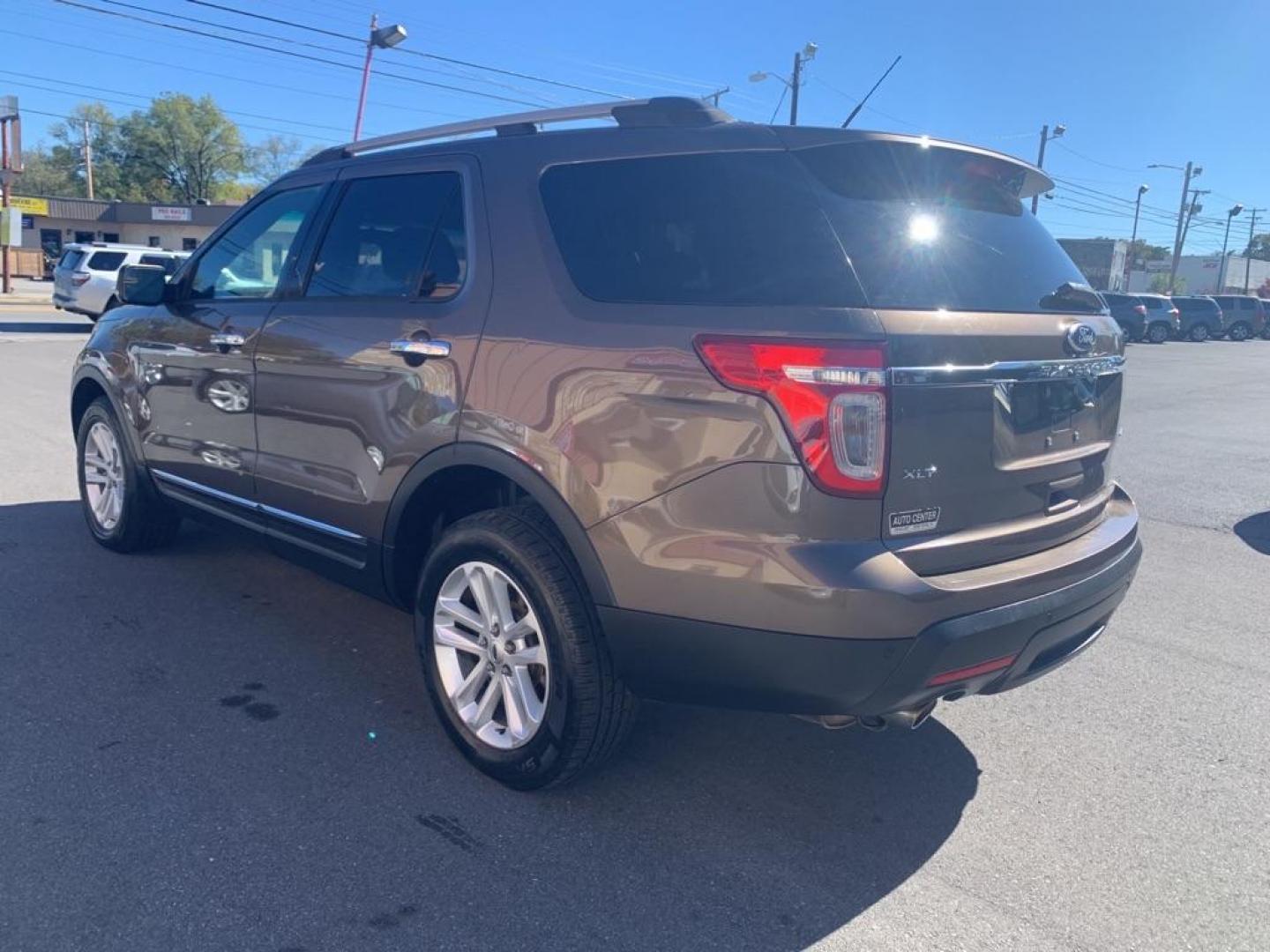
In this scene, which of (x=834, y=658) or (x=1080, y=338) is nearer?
(x=834, y=658)

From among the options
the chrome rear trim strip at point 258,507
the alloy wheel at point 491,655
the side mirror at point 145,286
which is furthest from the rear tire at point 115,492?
the alloy wheel at point 491,655

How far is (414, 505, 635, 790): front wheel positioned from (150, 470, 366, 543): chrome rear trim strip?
50 centimetres

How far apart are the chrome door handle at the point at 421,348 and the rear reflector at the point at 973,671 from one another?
1.73 meters

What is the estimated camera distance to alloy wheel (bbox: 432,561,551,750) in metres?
3.09

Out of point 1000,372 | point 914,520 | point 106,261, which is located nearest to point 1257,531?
point 1000,372

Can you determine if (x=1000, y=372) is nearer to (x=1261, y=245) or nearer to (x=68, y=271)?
(x=68, y=271)

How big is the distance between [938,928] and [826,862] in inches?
14.4

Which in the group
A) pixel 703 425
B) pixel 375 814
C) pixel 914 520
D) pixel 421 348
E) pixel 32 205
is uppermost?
pixel 32 205

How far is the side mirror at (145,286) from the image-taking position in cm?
479

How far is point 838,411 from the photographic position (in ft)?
8.10

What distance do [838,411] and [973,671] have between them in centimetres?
81

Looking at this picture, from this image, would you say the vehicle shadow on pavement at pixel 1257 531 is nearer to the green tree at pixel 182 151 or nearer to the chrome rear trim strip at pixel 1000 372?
the chrome rear trim strip at pixel 1000 372

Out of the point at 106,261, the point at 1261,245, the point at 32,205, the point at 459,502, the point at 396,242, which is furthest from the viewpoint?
the point at 1261,245

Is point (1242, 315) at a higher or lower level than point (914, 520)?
higher
